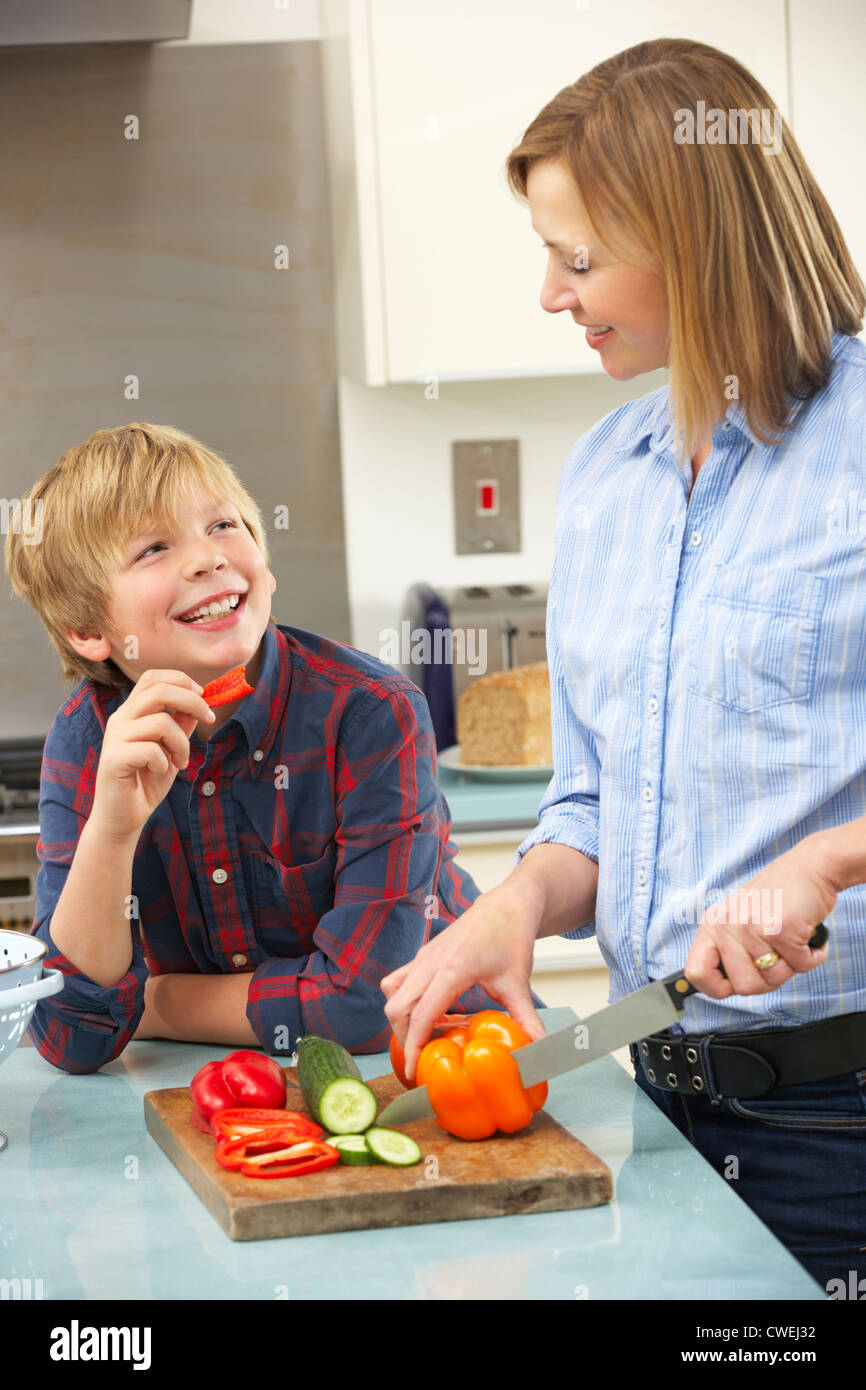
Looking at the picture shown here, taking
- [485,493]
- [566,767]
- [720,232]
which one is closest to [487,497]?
[485,493]

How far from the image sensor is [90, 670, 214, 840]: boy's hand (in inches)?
46.3

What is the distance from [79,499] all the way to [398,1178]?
2.42 feet

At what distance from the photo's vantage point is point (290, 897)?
4.49 ft

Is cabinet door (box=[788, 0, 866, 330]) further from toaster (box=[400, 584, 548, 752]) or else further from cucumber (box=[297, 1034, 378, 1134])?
cucumber (box=[297, 1034, 378, 1134])

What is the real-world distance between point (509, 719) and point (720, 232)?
5.47 ft

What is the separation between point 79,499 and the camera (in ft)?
4.44

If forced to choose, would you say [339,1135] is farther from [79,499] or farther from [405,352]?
[405,352]

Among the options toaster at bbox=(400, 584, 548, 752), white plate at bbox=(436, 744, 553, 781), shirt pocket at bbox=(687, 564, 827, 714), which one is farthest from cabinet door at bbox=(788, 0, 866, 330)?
shirt pocket at bbox=(687, 564, 827, 714)

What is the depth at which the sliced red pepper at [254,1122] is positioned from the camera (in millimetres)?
970

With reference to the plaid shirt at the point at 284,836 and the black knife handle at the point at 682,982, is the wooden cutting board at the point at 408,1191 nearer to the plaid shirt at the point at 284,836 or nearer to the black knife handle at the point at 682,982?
the black knife handle at the point at 682,982

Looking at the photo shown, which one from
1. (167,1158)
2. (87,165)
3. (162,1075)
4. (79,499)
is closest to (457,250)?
(87,165)

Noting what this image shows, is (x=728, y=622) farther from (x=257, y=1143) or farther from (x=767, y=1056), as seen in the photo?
(x=257, y=1143)

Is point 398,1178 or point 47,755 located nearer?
point 398,1178
